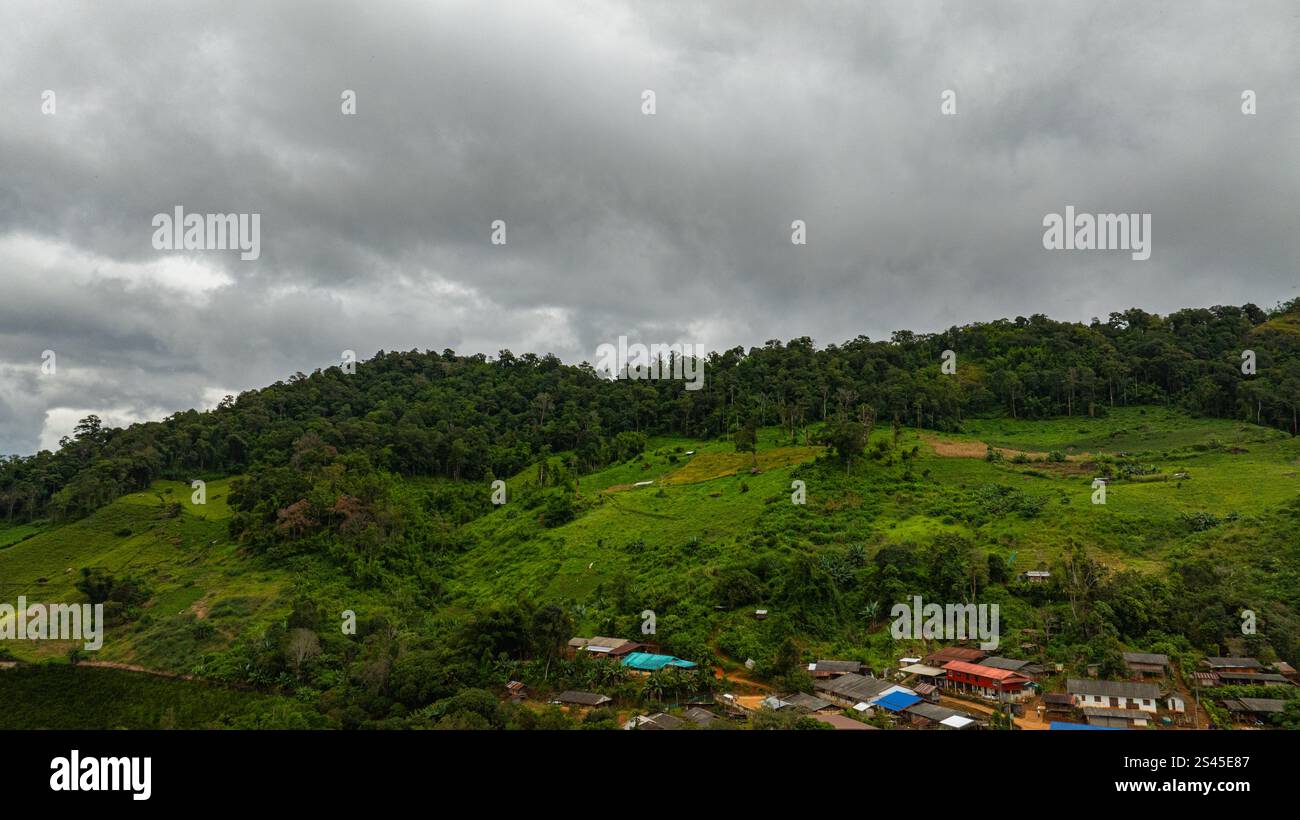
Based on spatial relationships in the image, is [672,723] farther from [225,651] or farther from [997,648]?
[225,651]

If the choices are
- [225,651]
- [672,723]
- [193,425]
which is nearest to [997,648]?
[672,723]

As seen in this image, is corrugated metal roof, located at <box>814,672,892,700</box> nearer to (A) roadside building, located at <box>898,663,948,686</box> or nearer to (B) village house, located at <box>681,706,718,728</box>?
(A) roadside building, located at <box>898,663,948,686</box>

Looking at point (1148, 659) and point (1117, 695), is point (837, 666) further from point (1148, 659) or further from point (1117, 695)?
point (1148, 659)

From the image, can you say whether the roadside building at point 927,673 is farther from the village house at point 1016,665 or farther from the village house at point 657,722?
the village house at point 657,722
